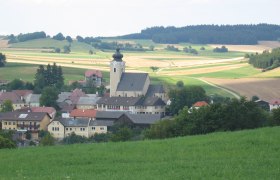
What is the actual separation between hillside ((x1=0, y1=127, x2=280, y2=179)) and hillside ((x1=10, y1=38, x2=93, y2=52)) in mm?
145000

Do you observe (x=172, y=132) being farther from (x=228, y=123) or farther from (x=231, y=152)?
(x=231, y=152)

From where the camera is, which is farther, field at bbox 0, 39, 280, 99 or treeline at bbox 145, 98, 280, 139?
field at bbox 0, 39, 280, 99

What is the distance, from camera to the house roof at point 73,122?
59.0m

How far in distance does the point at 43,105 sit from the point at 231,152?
5394 centimetres

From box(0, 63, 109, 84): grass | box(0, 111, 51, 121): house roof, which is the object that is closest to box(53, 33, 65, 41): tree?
box(0, 63, 109, 84): grass

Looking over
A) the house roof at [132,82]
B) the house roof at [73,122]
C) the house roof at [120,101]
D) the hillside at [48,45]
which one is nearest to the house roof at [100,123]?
the house roof at [73,122]

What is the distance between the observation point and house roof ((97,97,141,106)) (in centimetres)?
7231

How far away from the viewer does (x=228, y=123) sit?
3541 centimetres

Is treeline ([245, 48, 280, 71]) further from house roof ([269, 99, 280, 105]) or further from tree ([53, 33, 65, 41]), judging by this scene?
tree ([53, 33, 65, 41])

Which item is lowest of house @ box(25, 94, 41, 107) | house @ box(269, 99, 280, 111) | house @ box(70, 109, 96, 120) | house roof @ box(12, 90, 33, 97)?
house @ box(25, 94, 41, 107)

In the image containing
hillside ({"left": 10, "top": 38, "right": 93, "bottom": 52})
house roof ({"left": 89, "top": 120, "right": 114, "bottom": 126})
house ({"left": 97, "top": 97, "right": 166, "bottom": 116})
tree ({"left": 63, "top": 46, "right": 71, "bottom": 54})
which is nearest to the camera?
house roof ({"left": 89, "top": 120, "right": 114, "bottom": 126})

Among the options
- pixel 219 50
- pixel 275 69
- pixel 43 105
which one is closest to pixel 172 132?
pixel 43 105

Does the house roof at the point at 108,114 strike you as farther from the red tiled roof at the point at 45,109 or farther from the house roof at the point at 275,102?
the house roof at the point at 275,102

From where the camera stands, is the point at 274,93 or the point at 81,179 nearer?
the point at 81,179
